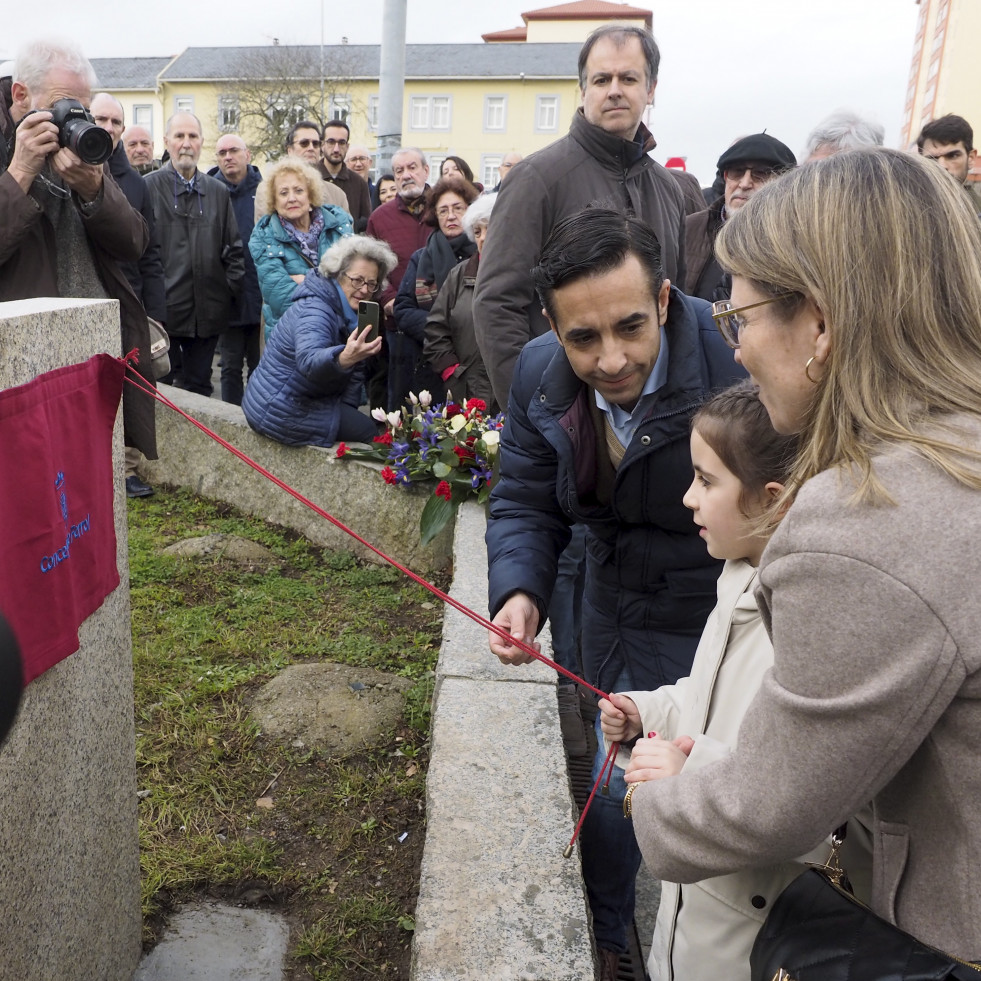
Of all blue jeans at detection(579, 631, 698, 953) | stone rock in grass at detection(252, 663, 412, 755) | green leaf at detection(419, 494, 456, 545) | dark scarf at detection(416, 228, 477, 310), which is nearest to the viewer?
blue jeans at detection(579, 631, 698, 953)

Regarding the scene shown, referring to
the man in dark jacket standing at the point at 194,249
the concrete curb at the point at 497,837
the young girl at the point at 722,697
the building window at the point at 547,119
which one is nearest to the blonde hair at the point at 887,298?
the young girl at the point at 722,697

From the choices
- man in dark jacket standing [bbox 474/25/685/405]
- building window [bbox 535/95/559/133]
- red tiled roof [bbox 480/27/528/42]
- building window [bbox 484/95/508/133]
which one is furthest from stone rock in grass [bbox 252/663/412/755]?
red tiled roof [bbox 480/27/528/42]

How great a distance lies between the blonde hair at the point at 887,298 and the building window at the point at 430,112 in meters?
51.9

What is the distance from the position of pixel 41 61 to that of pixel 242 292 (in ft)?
10.8

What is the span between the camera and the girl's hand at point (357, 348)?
Result: 497 cm

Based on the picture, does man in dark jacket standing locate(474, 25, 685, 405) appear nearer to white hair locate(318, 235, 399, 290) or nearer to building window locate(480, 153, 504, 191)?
white hair locate(318, 235, 399, 290)

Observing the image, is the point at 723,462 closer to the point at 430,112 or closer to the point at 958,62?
the point at 958,62

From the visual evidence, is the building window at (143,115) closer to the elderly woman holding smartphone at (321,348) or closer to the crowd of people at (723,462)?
the elderly woman holding smartphone at (321,348)

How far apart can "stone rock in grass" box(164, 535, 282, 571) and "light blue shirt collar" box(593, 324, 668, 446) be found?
9.80 ft

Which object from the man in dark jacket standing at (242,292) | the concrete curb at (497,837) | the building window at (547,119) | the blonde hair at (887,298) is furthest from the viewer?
the building window at (547,119)

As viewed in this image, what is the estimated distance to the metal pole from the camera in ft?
28.4

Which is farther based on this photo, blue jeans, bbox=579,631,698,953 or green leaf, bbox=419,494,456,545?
green leaf, bbox=419,494,456,545

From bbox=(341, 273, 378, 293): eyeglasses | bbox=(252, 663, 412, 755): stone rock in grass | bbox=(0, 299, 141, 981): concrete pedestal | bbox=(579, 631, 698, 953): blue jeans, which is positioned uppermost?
bbox=(341, 273, 378, 293): eyeglasses

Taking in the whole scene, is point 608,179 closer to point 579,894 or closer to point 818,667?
point 579,894
